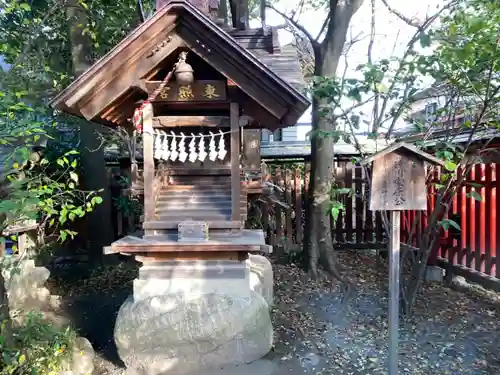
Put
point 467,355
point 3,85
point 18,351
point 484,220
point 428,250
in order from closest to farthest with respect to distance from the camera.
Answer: point 18,351 < point 3,85 < point 467,355 < point 428,250 < point 484,220

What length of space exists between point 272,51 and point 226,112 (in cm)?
99

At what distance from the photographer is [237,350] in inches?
175

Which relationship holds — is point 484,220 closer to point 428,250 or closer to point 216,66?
point 428,250

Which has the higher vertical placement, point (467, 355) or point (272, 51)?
point (272, 51)

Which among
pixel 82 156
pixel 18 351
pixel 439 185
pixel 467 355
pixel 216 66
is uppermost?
pixel 216 66

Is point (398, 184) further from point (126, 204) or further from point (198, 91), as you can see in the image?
point (126, 204)

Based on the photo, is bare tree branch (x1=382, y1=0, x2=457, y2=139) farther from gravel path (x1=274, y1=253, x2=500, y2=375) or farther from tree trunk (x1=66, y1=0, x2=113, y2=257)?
tree trunk (x1=66, y1=0, x2=113, y2=257)

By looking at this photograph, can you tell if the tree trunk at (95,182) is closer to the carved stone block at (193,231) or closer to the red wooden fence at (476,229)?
the carved stone block at (193,231)

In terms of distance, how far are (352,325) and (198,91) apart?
12.8 feet

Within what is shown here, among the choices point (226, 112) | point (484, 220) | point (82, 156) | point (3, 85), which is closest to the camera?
point (3, 85)

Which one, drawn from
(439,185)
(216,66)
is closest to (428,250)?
(439,185)

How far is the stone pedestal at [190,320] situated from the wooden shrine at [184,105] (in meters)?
0.21

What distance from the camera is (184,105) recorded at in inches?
192

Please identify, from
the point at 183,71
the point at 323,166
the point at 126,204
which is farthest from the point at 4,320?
the point at 323,166
